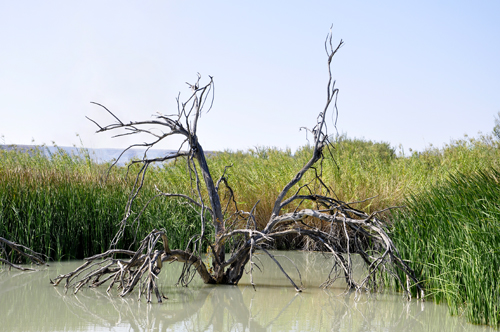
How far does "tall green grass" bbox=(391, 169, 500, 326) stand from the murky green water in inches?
8.1

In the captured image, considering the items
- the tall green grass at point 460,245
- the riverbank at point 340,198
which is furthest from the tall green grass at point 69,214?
the tall green grass at point 460,245

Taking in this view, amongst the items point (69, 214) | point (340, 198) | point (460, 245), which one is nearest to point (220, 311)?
point (460, 245)

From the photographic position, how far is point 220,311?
195 inches

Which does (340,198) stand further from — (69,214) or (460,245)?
(69,214)

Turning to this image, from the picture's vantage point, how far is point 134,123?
545cm

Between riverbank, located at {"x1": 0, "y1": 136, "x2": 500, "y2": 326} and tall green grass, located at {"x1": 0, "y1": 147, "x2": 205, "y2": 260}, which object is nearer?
riverbank, located at {"x1": 0, "y1": 136, "x2": 500, "y2": 326}

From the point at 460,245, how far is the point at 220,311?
239 cm

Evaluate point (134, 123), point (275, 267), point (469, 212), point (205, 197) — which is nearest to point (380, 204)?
point (275, 267)

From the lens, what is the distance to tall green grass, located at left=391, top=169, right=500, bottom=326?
13.9 feet

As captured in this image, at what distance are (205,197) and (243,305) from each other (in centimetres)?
485

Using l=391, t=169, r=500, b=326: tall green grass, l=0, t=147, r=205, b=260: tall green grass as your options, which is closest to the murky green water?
l=391, t=169, r=500, b=326: tall green grass

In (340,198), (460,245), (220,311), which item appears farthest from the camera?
(340,198)

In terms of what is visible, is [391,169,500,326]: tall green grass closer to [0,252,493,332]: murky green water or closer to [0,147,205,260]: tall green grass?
Result: [0,252,493,332]: murky green water

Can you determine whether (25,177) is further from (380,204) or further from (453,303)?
(453,303)
